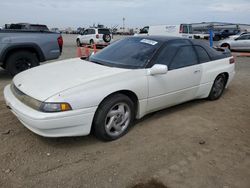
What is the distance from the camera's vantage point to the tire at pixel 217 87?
5475mm

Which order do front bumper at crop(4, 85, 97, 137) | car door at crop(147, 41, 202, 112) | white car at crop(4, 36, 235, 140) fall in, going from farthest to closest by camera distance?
1. car door at crop(147, 41, 202, 112)
2. white car at crop(4, 36, 235, 140)
3. front bumper at crop(4, 85, 97, 137)

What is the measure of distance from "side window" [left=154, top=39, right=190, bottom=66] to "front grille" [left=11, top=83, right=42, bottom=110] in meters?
1.89

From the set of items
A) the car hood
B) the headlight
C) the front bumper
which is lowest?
the front bumper

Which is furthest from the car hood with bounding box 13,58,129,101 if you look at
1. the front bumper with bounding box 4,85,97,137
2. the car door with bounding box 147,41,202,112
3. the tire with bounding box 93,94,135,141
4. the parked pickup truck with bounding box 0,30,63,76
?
the parked pickup truck with bounding box 0,30,63,76

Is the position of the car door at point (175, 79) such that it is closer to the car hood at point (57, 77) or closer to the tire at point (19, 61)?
the car hood at point (57, 77)

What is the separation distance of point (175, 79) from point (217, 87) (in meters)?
1.69

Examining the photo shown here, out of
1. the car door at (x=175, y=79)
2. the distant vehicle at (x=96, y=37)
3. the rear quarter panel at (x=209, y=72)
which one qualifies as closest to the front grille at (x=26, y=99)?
the car door at (x=175, y=79)

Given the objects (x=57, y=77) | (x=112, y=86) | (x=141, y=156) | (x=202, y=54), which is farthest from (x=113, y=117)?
(x=202, y=54)

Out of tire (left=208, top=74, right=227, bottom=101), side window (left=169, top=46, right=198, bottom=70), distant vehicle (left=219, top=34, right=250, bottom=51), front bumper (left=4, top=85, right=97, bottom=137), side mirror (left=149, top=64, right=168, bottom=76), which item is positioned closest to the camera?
front bumper (left=4, top=85, right=97, bottom=137)

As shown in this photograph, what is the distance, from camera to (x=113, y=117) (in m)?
3.64

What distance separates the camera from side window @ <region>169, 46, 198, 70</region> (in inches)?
174

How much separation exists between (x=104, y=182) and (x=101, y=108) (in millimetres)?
975

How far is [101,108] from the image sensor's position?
3438mm

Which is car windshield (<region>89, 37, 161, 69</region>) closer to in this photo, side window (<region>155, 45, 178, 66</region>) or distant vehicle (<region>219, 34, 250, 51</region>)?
side window (<region>155, 45, 178, 66</region>)
